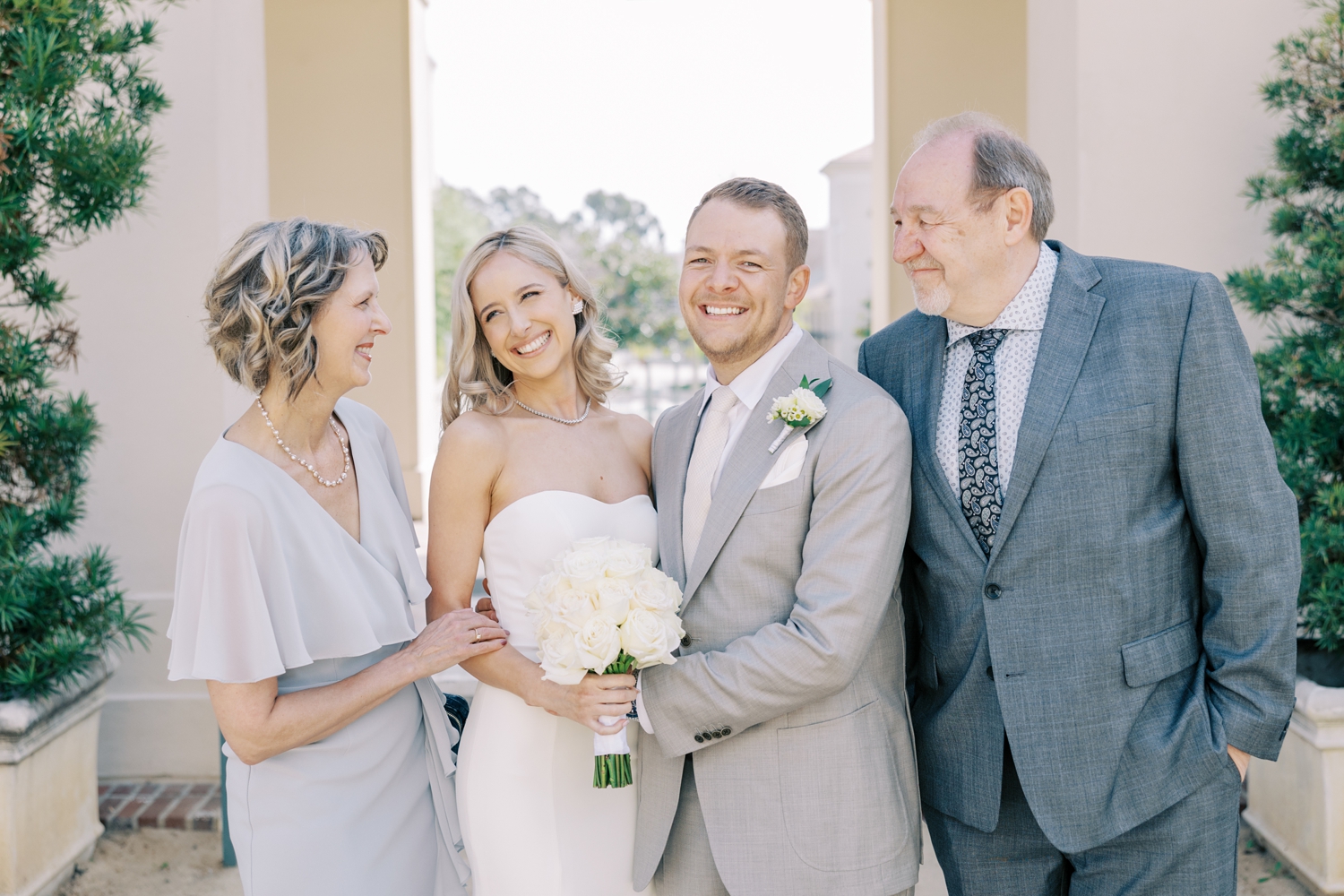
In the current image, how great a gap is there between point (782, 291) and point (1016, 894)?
65.9 inches

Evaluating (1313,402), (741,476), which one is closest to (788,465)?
(741,476)

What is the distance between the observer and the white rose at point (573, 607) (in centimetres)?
230

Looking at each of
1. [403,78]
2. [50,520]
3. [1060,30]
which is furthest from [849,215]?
[50,520]

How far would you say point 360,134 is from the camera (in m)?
9.55

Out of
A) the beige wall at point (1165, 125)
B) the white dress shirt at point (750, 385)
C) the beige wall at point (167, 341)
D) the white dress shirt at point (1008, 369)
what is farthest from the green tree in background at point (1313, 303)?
the beige wall at point (167, 341)

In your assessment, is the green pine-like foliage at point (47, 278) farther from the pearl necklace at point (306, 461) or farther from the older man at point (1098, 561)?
the older man at point (1098, 561)

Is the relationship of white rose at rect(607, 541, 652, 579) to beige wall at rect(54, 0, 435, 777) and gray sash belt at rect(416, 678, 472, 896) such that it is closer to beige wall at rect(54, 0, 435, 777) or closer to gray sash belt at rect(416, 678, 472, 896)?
gray sash belt at rect(416, 678, 472, 896)

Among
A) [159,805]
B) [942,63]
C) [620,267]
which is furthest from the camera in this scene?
[620,267]

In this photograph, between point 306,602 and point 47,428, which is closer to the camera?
point 306,602

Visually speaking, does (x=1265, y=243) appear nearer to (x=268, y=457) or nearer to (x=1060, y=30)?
(x=1060, y=30)

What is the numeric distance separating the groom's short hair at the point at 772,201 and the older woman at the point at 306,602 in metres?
0.97

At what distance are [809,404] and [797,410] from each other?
0.04 m

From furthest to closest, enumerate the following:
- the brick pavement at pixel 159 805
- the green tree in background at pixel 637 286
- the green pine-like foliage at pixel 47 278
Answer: the green tree in background at pixel 637 286
the brick pavement at pixel 159 805
the green pine-like foliage at pixel 47 278

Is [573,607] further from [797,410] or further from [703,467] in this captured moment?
[797,410]
